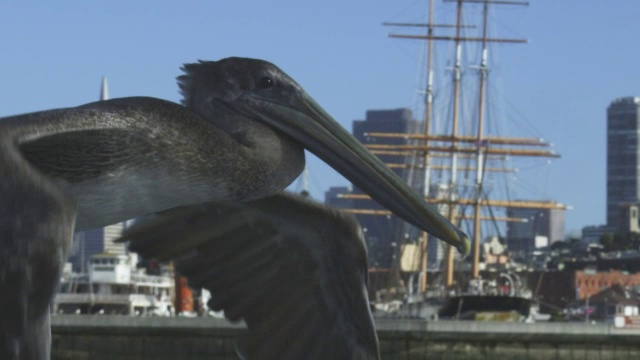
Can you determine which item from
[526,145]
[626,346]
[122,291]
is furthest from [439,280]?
[626,346]

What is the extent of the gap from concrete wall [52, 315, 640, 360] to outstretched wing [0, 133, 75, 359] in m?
10.7

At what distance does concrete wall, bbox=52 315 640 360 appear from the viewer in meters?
14.5

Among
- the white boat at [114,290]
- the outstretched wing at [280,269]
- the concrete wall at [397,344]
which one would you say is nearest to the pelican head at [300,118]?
the outstretched wing at [280,269]

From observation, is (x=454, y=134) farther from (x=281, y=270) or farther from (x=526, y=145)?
(x=281, y=270)

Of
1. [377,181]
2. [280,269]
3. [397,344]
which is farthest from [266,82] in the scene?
[397,344]

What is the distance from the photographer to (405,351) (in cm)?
1474

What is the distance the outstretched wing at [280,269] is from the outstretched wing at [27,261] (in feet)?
5.59

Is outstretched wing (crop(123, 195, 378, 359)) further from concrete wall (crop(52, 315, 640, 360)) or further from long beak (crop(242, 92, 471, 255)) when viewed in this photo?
concrete wall (crop(52, 315, 640, 360))

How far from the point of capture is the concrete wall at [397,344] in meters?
14.5

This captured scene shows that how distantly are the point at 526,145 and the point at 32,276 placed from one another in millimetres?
98431

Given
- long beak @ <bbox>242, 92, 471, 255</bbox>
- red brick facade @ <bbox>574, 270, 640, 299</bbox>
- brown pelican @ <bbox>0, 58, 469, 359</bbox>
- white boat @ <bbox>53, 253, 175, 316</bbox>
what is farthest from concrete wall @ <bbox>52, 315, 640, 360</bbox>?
red brick facade @ <bbox>574, 270, 640, 299</bbox>

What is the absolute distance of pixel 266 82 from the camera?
446 cm

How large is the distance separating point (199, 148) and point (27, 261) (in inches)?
38.9

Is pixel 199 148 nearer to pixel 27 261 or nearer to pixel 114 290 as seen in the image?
pixel 27 261
